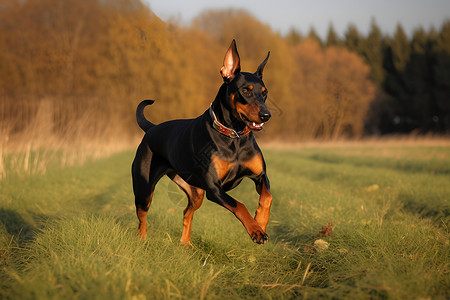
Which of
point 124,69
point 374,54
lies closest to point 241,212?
point 124,69

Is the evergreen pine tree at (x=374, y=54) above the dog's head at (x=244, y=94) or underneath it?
above

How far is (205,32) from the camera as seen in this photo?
13320 millimetres

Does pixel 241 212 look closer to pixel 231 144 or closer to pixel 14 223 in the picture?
pixel 231 144

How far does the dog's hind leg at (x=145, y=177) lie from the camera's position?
4.30 metres

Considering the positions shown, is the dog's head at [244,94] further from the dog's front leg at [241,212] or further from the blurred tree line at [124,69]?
the blurred tree line at [124,69]

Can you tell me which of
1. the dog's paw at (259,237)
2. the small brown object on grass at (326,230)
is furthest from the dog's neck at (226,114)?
the small brown object on grass at (326,230)

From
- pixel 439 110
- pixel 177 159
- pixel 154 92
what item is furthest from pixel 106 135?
pixel 439 110

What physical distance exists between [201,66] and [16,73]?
742 cm

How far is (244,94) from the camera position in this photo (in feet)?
11.1

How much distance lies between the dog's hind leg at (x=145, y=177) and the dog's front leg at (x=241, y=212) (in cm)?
103

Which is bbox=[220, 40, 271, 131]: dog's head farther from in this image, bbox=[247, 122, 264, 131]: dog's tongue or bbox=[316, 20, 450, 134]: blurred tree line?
bbox=[316, 20, 450, 134]: blurred tree line

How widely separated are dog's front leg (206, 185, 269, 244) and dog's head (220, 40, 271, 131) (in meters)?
0.58

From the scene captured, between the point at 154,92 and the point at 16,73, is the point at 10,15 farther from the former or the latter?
the point at 154,92

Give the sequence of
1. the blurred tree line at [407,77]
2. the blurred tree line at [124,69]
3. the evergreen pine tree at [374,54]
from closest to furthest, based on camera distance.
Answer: the blurred tree line at [124,69]
the blurred tree line at [407,77]
the evergreen pine tree at [374,54]
